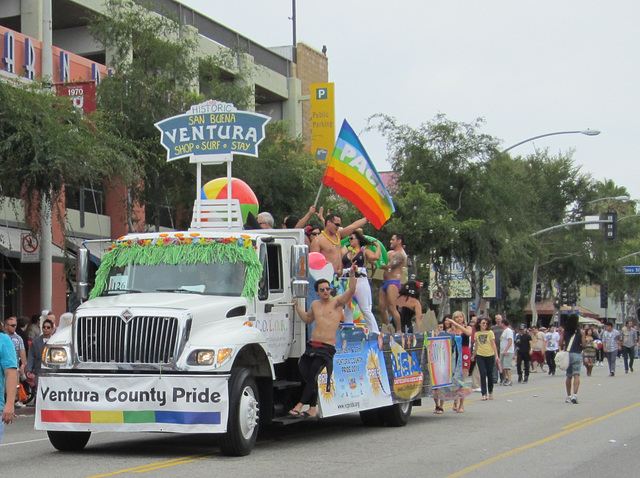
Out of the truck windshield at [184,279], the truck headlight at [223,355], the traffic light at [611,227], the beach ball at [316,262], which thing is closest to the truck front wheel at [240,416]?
the truck headlight at [223,355]

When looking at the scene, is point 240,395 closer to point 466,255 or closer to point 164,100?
point 164,100

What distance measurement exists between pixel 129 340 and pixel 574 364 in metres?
11.3

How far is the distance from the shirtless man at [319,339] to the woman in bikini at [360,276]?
1.06 metres

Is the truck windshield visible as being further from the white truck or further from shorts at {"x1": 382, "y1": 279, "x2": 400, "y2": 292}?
shorts at {"x1": 382, "y1": 279, "x2": 400, "y2": 292}

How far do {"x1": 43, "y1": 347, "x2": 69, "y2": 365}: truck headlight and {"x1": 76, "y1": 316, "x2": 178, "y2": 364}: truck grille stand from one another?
183 mm

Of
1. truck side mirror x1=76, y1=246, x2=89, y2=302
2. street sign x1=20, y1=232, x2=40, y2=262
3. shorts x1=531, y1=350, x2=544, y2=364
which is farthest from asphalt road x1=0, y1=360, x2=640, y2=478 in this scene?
shorts x1=531, y1=350, x2=544, y2=364

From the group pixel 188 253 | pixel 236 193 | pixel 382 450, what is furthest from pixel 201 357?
pixel 236 193

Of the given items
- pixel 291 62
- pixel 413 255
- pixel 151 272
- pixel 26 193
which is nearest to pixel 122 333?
pixel 151 272

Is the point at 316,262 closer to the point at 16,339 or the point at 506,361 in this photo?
the point at 16,339

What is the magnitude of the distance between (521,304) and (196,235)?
61.4m

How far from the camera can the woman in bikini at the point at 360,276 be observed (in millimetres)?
13906

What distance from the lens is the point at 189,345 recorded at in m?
10.7

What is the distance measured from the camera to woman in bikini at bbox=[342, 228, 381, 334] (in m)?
13.9

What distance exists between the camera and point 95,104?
24.6 meters
